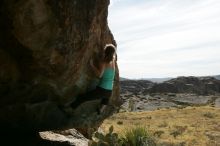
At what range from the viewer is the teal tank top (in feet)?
36.6

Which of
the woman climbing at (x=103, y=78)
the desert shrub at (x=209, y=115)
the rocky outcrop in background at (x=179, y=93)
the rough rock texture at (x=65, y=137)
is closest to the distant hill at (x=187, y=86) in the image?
the rocky outcrop in background at (x=179, y=93)

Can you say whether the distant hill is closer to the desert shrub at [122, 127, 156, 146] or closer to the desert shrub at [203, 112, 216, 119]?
the desert shrub at [203, 112, 216, 119]

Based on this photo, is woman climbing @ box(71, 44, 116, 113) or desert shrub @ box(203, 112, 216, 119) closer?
woman climbing @ box(71, 44, 116, 113)

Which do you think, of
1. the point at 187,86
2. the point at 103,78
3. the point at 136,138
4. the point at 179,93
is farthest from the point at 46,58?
the point at 187,86

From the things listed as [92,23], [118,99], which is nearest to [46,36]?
[92,23]

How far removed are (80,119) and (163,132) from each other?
82.1 feet

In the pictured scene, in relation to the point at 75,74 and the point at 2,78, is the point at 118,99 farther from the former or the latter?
the point at 2,78

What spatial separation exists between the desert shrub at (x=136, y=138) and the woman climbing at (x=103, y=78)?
5.25 metres

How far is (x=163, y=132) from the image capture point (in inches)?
1409

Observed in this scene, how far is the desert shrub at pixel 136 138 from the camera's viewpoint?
1638cm

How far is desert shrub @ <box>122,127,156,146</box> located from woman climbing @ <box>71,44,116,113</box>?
207 inches

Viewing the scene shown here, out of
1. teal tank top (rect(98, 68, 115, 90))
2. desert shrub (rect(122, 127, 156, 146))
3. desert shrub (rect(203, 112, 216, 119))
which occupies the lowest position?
desert shrub (rect(203, 112, 216, 119))

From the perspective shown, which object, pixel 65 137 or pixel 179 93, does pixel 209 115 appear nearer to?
pixel 65 137

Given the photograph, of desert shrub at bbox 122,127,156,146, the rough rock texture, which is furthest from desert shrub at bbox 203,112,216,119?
the rough rock texture
